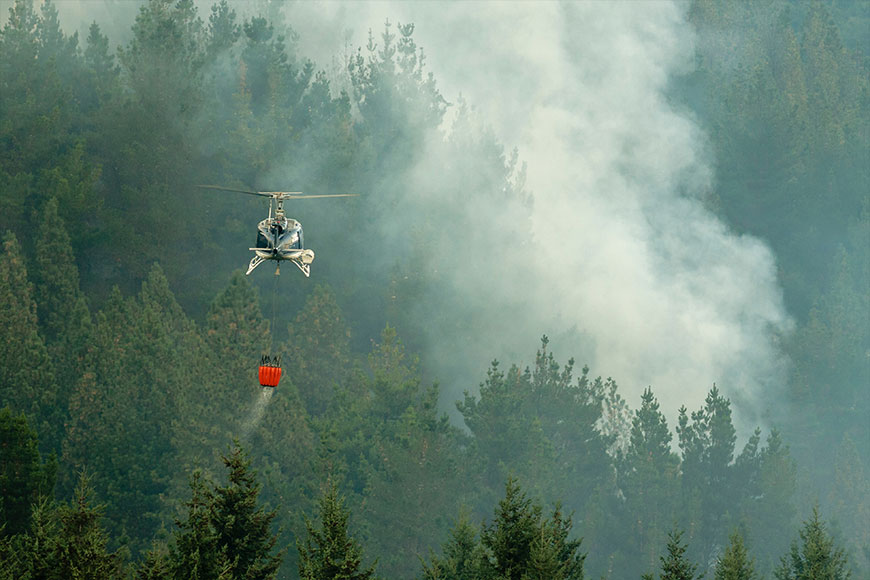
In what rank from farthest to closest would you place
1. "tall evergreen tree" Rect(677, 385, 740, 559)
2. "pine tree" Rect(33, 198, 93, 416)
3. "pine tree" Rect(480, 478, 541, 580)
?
"tall evergreen tree" Rect(677, 385, 740, 559) < "pine tree" Rect(33, 198, 93, 416) < "pine tree" Rect(480, 478, 541, 580)

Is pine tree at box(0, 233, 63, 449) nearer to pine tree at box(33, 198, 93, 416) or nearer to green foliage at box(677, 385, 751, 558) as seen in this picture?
pine tree at box(33, 198, 93, 416)

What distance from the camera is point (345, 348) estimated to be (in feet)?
286

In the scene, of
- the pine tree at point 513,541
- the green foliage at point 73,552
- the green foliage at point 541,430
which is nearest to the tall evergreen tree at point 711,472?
the green foliage at point 541,430

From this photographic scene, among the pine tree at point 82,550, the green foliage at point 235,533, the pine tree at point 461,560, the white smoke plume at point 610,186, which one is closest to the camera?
the pine tree at point 82,550

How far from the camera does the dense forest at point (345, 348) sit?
58.8m

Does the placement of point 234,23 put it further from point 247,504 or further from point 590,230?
point 247,504

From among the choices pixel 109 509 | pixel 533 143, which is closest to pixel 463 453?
pixel 109 509

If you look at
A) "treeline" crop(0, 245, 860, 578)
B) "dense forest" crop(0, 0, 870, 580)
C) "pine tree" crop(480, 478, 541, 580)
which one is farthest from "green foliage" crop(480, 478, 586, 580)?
"treeline" crop(0, 245, 860, 578)

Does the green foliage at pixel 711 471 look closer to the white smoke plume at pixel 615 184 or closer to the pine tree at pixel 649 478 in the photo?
the pine tree at pixel 649 478

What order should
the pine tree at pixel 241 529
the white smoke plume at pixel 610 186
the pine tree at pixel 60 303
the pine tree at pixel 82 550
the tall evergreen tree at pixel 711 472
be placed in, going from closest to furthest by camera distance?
1. the pine tree at pixel 82 550
2. the pine tree at pixel 241 529
3. the pine tree at pixel 60 303
4. the tall evergreen tree at pixel 711 472
5. the white smoke plume at pixel 610 186

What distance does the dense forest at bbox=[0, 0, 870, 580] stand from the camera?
2316 inches

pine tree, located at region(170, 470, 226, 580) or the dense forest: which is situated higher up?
the dense forest

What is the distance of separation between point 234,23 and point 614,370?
38312 mm

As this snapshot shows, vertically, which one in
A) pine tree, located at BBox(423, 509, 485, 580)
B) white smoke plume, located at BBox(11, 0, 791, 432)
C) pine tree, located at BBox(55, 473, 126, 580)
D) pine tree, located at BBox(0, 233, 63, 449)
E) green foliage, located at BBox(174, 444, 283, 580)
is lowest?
pine tree, located at BBox(55, 473, 126, 580)
